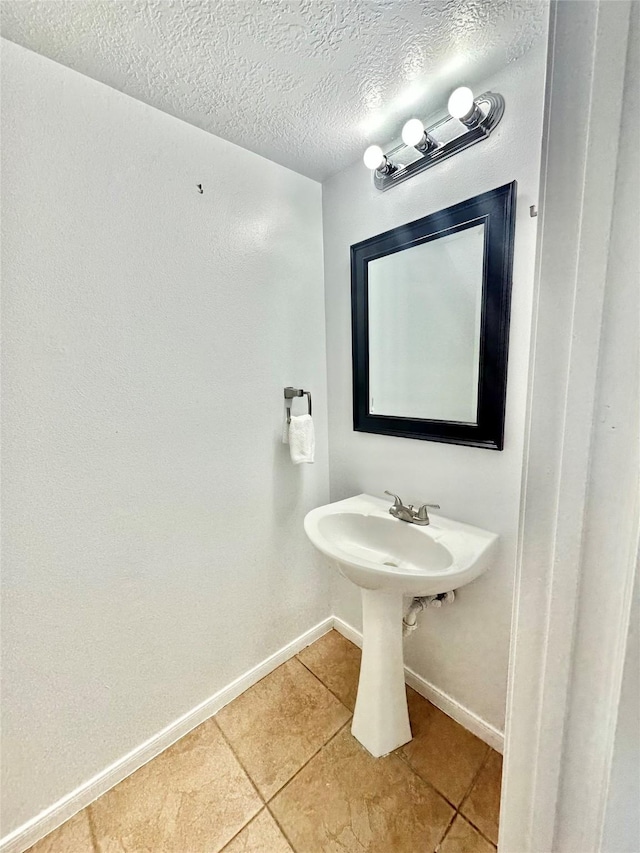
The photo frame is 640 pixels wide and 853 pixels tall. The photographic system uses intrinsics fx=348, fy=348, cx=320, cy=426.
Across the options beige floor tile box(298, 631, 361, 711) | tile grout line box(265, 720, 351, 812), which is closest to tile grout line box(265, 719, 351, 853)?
tile grout line box(265, 720, 351, 812)

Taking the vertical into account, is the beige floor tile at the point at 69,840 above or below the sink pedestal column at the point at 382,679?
below

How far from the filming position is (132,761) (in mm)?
1204

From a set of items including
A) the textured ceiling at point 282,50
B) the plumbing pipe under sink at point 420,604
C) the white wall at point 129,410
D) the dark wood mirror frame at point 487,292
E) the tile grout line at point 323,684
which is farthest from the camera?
the tile grout line at point 323,684

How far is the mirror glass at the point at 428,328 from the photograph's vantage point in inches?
46.3

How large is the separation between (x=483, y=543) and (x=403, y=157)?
1.37m

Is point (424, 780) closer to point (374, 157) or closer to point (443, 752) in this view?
point (443, 752)

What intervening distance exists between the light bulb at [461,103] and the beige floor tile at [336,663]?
2111mm

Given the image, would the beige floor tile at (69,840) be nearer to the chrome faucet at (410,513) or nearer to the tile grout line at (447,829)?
the tile grout line at (447,829)

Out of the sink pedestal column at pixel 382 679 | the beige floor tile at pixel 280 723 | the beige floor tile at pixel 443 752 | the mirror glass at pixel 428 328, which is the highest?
the mirror glass at pixel 428 328

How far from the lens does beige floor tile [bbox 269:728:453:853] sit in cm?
102

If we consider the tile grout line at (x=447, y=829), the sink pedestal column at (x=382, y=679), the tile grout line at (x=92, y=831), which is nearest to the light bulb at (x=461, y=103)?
the sink pedestal column at (x=382, y=679)

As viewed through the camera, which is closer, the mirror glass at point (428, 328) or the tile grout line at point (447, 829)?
the tile grout line at point (447, 829)

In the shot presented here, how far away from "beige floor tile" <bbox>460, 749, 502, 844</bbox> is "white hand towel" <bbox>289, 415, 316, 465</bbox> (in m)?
1.23

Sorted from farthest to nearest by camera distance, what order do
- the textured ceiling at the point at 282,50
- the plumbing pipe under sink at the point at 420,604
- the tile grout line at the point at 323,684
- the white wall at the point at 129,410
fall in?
the tile grout line at the point at 323,684 < the plumbing pipe under sink at the point at 420,604 < the white wall at the point at 129,410 < the textured ceiling at the point at 282,50
